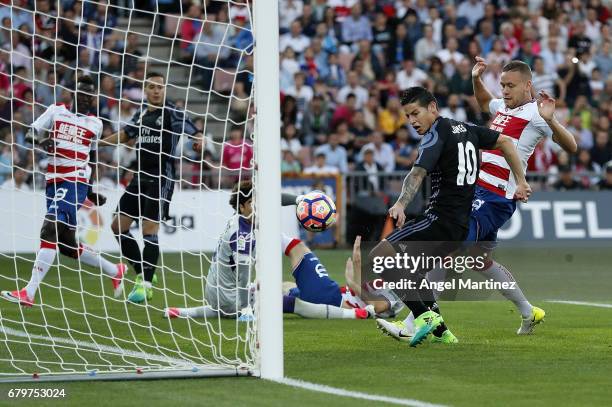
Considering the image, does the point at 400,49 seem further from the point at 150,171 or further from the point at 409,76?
the point at 150,171

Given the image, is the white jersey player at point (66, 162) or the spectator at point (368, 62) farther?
the spectator at point (368, 62)

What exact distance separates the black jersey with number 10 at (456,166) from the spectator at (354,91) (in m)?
14.5

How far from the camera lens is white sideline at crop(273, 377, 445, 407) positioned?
6.15 m

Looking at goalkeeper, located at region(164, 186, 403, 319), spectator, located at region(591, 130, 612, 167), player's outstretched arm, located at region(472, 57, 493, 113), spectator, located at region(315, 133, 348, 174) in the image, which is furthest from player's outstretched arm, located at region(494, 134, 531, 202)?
spectator, located at region(591, 130, 612, 167)

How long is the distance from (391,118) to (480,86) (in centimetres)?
1266

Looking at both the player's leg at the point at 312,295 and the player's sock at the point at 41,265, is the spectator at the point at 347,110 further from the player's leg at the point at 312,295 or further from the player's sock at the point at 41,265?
the player's leg at the point at 312,295

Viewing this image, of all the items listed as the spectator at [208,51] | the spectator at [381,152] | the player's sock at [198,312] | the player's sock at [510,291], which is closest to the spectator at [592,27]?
the spectator at [381,152]

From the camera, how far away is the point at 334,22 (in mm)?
24891

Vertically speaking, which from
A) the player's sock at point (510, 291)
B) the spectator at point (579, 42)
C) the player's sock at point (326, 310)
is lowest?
the player's sock at point (326, 310)

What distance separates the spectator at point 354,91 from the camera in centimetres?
2352

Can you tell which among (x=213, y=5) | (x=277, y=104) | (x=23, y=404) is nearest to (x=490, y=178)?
(x=277, y=104)

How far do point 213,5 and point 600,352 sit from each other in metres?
14.3

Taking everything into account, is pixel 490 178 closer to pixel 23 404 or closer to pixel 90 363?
pixel 90 363

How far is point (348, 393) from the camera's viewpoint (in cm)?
650
